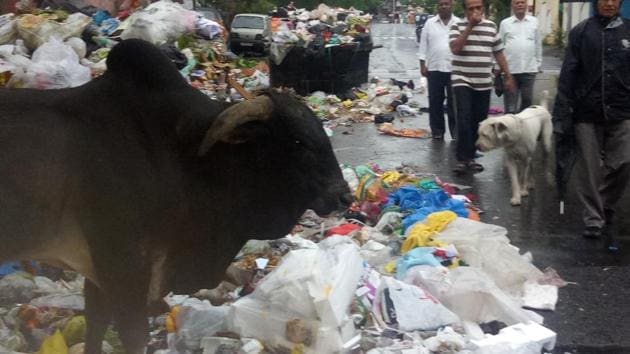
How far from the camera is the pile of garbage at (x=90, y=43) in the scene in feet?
25.1

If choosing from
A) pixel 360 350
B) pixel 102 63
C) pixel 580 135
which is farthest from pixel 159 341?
pixel 102 63

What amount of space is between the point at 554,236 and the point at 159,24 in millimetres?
5346

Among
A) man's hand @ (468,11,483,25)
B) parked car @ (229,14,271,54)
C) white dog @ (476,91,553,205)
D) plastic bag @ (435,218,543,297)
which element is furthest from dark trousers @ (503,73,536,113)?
Result: parked car @ (229,14,271,54)

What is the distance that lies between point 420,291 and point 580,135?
9.06 feet

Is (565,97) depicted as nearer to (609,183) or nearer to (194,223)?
(609,183)

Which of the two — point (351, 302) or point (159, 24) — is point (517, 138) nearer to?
point (351, 302)

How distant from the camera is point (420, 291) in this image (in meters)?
5.30

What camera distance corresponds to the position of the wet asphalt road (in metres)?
5.47

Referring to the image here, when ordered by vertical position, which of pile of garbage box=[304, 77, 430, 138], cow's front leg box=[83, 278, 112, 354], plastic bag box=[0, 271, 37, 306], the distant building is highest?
cow's front leg box=[83, 278, 112, 354]

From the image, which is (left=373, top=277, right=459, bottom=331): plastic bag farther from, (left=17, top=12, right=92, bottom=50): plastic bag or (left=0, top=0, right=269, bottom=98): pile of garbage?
(left=17, top=12, right=92, bottom=50): plastic bag

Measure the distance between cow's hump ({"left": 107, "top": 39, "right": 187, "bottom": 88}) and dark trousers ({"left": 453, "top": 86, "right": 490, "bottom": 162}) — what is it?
19.9 ft

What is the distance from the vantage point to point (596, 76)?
23.6 feet

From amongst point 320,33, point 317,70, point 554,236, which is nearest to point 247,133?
point 554,236

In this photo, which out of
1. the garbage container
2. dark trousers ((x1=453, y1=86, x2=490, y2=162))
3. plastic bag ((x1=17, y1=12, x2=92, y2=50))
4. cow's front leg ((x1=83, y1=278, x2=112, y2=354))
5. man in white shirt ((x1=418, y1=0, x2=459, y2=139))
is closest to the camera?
cow's front leg ((x1=83, y1=278, x2=112, y2=354))
